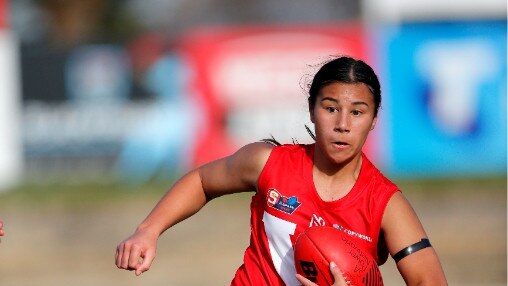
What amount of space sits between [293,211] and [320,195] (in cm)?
14

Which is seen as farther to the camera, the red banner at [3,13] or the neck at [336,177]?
the red banner at [3,13]

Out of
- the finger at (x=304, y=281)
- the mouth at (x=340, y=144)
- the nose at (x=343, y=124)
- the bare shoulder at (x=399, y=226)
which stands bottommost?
the finger at (x=304, y=281)

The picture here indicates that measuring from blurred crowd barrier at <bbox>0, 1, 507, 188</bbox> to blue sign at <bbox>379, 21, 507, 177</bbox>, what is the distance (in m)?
0.01

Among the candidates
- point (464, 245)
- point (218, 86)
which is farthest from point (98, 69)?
point (464, 245)

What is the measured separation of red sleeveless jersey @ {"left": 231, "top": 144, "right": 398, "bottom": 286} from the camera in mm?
5137

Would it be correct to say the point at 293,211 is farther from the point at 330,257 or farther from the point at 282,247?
the point at 330,257

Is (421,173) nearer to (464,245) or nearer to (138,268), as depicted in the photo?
(464,245)

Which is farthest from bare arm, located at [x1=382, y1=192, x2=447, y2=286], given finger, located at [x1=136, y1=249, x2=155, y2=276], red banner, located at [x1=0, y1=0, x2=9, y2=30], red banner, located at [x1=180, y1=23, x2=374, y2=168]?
red banner, located at [x1=0, y1=0, x2=9, y2=30]

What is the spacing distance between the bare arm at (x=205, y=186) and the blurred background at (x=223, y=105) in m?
10.0

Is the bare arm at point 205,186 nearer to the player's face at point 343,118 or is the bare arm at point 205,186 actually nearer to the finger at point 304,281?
the player's face at point 343,118

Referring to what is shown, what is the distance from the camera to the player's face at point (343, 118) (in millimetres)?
5051

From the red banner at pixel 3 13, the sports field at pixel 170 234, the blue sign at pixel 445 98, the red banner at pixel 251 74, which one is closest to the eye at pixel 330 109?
the sports field at pixel 170 234

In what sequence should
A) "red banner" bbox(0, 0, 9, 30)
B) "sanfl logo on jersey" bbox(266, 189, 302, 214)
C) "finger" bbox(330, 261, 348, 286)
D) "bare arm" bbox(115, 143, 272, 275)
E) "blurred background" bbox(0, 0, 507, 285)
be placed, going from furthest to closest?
"red banner" bbox(0, 0, 9, 30) < "blurred background" bbox(0, 0, 507, 285) < "bare arm" bbox(115, 143, 272, 275) < "sanfl logo on jersey" bbox(266, 189, 302, 214) < "finger" bbox(330, 261, 348, 286)

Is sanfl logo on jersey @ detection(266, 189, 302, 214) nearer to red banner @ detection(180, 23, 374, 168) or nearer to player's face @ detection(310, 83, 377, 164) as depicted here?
player's face @ detection(310, 83, 377, 164)
